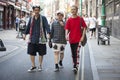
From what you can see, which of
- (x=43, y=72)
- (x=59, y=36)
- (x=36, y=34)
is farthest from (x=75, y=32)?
(x=43, y=72)

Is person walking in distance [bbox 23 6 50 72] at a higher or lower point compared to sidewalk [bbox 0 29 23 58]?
higher

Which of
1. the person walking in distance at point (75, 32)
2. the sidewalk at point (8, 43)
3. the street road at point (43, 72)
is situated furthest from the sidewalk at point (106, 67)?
the sidewalk at point (8, 43)

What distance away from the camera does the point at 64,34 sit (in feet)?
36.3

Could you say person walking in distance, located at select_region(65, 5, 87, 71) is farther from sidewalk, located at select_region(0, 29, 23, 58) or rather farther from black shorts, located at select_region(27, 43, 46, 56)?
sidewalk, located at select_region(0, 29, 23, 58)

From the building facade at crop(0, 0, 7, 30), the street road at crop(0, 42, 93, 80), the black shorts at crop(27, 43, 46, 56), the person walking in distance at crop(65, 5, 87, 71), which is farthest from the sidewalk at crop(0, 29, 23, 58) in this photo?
the building facade at crop(0, 0, 7, 30)

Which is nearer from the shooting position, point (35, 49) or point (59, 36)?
point (35, 49)

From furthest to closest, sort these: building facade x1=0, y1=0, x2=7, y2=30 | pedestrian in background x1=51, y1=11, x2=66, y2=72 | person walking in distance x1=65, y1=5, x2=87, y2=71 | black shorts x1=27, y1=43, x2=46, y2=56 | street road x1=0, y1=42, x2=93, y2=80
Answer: building facade x1=0, y1=0, x2=7, y2=30 → pedestrian in background x1=51, y1=11, x2=66, y2=72 → black shorts x1=27, y1=43, x2=46, y2=56 → person walking in distance x1=65, y1=5, x2=87, y2=71 → street road x1=0, y1=42, x2=93, y2=80

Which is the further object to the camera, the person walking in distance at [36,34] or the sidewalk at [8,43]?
the sidewalk at [8,43]

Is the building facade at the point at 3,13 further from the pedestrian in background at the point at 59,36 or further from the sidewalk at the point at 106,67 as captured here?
the pedestrian in background at the point at 59,36

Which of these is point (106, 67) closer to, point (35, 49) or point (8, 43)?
point (35, 49)

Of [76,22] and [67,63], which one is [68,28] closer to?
[76,22]

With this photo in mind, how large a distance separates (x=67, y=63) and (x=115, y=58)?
2.10 metres

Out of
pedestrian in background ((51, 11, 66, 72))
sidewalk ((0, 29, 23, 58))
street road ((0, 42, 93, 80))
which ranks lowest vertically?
street road ((0, 42, 93, 80))

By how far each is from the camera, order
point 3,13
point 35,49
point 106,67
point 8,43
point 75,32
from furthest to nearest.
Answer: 1. point 3,13
2. point 8,43
3. point 106,67
4. point 35,49
5. point 75,32
